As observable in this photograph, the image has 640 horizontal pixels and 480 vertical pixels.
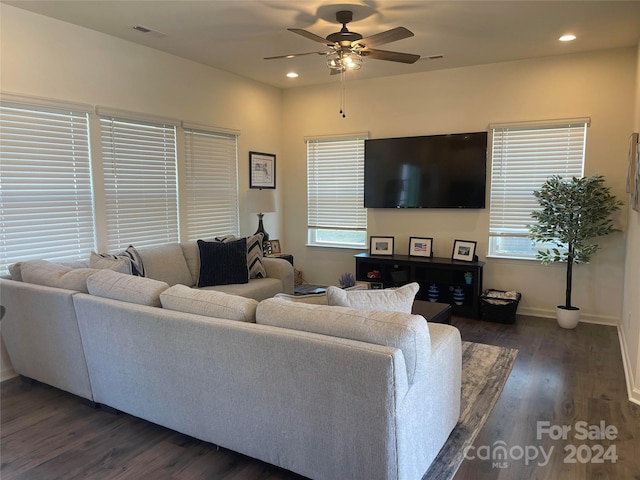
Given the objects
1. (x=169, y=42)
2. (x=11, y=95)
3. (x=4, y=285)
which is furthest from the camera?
(x=169, y=42)

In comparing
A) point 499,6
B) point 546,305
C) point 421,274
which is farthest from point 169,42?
point 546,305

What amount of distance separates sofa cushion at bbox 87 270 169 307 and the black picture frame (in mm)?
3230

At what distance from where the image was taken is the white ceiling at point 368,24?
3252 millimetres

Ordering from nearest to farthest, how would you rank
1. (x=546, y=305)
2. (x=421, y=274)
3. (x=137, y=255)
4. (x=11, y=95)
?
(x=11, y=95), (x=137, y=255), (x=546, y=305), (x=421, y=274)

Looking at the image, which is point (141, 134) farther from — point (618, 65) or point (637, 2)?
point (618, 65)

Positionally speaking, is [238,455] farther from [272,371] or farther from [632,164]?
[632,164]

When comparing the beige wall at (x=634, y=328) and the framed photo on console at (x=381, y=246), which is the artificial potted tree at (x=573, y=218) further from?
the framed photo on console at (x=381, y=246)

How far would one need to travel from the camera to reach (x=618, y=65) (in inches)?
168

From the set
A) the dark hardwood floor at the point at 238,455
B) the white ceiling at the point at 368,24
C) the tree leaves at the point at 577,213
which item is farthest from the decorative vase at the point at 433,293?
the white ceiling at the point at 368,24

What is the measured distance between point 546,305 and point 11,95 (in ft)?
17.5

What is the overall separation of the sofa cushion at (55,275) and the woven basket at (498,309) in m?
3.75

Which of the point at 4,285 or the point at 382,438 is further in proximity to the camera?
the point at 4,285

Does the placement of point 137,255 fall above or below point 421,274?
above

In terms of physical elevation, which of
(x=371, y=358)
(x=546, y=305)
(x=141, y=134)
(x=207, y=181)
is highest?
(x=141, y=134)
